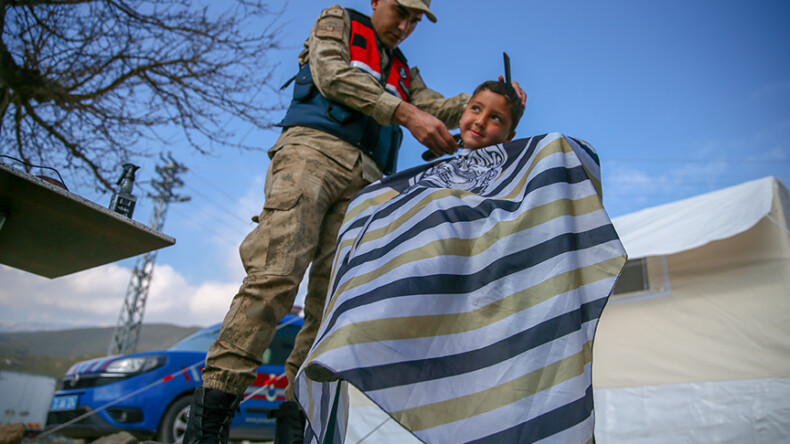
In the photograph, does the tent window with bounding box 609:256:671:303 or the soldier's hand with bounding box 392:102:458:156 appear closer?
the soldier's hand with bounding box 392:102:458:156

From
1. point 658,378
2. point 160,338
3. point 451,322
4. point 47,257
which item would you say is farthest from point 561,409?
point 160,338

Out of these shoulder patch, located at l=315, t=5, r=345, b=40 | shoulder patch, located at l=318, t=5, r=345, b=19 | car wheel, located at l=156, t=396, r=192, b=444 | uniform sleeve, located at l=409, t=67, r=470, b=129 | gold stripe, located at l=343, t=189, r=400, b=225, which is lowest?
car wheel, located at l=156, t=396, r=192, b=444

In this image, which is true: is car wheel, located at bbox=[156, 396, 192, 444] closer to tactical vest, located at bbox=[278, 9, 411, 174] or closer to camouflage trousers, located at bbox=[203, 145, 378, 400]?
camouflage trousers, located at bbox=[203, 145, 378, 400]

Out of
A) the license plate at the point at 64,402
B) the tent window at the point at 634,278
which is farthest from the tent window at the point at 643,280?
the license plate at the point at 64,402

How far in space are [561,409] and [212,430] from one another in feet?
3.44

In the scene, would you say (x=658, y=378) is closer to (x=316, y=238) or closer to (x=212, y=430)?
(x=316, y=238)

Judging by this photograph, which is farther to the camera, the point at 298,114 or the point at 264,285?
the point at 298,114

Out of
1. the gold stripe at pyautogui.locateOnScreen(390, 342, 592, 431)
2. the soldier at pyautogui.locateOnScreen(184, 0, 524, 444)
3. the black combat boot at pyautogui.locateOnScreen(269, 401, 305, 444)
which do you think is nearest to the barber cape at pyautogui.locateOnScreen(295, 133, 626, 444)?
the gold stripe at pyautogui.locateOnScreen(390, 342, 592, 431)

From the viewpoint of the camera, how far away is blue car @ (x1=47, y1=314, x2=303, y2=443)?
4316mm

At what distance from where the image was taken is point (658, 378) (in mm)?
3576

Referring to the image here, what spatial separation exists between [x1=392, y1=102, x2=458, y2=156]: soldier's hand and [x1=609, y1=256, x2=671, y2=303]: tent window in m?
2.66

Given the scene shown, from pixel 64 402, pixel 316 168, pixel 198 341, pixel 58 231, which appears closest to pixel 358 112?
pixel 316 168

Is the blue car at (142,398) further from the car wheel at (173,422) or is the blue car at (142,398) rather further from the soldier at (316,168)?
the soldier at (316,168)

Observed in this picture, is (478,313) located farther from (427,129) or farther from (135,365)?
(135,365)
